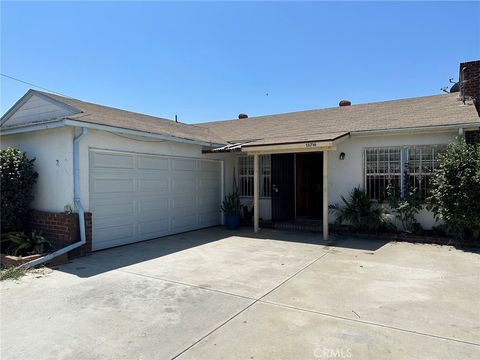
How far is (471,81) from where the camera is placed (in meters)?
9.81

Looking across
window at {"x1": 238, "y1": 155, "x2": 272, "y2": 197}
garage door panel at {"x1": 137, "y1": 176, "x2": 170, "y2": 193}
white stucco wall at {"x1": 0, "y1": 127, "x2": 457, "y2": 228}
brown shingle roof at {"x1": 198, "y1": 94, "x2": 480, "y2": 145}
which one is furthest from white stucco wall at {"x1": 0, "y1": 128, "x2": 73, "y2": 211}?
window at {"x1": 238, "y1": 155, "x2": 272, "y2": 197}

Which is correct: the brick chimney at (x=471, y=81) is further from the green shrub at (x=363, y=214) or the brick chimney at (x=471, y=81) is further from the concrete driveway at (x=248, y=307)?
the concrete driveway at (x=248, y=307)

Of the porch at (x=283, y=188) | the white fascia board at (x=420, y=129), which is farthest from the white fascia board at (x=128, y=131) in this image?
the white fascia board at (x=420, y=129)

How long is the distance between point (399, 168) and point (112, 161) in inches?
307

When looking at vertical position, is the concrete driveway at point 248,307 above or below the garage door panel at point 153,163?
below

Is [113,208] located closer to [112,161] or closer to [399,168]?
[112,161]

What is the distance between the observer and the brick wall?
6852mm

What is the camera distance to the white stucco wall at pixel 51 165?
705cm

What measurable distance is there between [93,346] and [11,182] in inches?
213

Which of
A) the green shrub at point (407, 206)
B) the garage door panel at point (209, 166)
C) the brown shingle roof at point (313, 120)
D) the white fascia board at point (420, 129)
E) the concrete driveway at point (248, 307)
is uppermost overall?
the brown shingle roof at point (313, 120)

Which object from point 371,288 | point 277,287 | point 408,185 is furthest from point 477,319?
point 408,185

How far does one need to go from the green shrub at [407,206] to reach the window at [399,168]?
195mm

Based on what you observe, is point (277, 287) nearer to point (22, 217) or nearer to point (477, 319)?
point (477, 319)

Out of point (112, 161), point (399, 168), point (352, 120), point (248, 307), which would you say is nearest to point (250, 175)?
point (352, 120)
